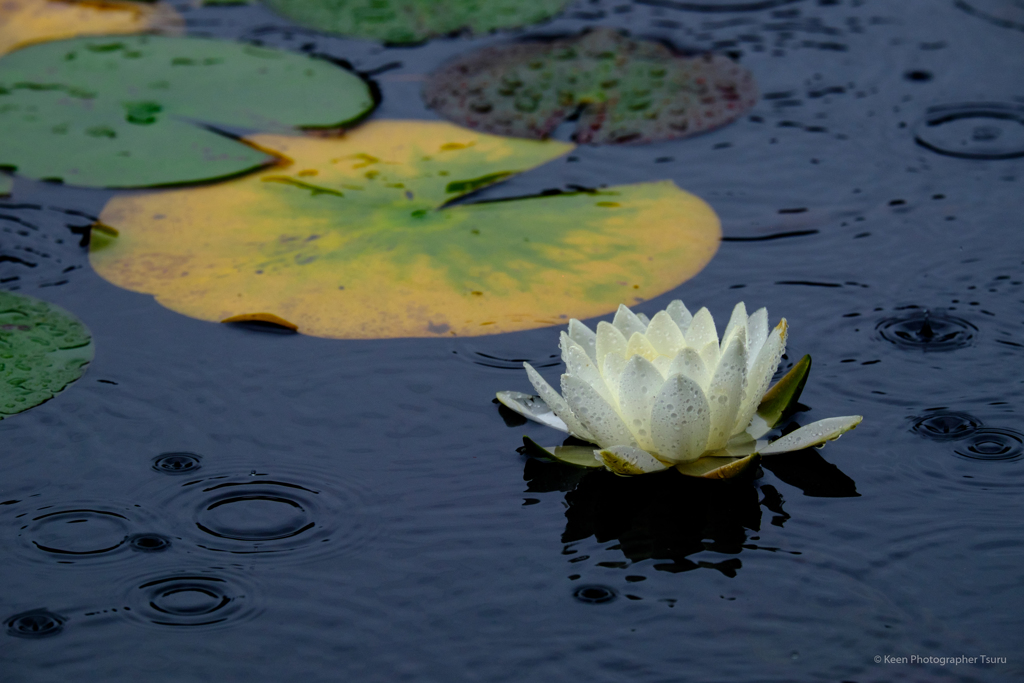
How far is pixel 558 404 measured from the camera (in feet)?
7.91

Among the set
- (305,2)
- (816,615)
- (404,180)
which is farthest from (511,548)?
(305,2)

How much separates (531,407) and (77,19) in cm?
432

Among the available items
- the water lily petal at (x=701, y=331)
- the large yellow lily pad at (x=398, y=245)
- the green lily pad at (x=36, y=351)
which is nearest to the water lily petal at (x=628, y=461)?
the water lily petal at (x=701, y=331)

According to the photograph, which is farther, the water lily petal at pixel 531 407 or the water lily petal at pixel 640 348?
the water lily petal at pixel 531 407

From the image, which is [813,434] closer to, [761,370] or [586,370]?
[761,370]

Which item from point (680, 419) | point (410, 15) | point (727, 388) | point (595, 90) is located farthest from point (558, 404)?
point (410, 15)

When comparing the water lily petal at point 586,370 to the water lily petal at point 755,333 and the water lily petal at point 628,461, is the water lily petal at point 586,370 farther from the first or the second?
the water lily petal at point 755,333

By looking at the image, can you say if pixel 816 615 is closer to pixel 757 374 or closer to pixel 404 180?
pixel 757 374

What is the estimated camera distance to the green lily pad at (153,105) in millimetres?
3914

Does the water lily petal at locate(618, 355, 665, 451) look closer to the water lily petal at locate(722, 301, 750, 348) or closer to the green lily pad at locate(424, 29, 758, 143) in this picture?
the water lily petal at locate(722, 301, 750, 348)

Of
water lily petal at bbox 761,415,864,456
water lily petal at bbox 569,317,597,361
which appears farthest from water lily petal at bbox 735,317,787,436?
water lily petal at bbox 569,317,597,361

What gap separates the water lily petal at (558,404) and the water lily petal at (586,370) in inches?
3.4

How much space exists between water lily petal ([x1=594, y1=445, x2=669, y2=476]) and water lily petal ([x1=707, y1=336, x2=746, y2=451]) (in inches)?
6.7

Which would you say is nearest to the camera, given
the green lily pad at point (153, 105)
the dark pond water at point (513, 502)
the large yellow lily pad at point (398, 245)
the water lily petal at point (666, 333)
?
the dark pond water at point (513, 502)
